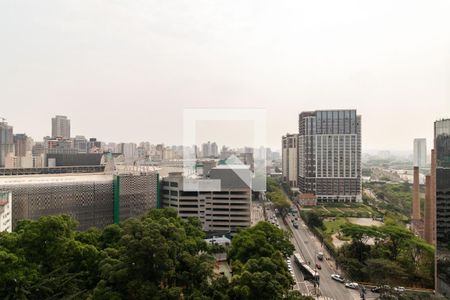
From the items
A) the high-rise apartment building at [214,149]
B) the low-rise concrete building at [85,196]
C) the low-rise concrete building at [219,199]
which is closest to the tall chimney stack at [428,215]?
the low-rise concrete building at [219,199]

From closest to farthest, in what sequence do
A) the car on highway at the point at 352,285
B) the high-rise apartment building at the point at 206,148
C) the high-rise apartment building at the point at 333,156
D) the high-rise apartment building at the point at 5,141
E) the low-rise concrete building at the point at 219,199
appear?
the car on highway at the point at 352,285 → the low-rise concrete building at the point at 219,199 → the high-rise apartment building at the point at 206,148 → the high-rise apartment building at the point at 333,156 → the high-rise apartment building at the point at 5,141

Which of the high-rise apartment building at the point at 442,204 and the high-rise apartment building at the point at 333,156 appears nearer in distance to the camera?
the high-rise apartment building at the point at 442,204

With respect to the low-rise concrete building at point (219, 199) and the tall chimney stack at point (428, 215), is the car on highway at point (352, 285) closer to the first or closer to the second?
the tall chimney stack at point (428, 215)

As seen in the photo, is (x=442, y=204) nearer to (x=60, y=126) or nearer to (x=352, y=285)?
(x=352, y=285)

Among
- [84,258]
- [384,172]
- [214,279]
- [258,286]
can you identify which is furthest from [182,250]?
[384,172]

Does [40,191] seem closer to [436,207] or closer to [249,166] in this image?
[249,166]

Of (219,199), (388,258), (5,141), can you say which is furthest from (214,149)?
(5,141)
